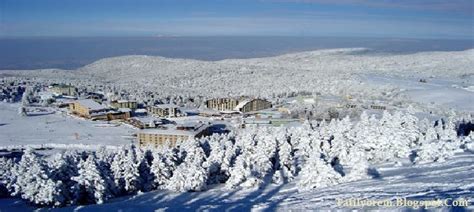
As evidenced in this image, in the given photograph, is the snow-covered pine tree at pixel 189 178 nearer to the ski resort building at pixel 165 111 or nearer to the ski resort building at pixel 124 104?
the ski resort building at pixel 165 111

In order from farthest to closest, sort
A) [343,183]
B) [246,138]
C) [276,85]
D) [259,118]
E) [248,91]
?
[276,85] → [248,91] → [259,118] → [246,138] → [343,183]

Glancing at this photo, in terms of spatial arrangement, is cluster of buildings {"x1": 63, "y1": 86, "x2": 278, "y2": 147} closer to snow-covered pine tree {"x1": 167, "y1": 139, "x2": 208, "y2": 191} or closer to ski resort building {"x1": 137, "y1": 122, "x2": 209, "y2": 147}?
ski resort building {"x1": 137, "y1": 122, "x2": 209, "y2": 147}

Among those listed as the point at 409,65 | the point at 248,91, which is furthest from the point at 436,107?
the point at 409,65

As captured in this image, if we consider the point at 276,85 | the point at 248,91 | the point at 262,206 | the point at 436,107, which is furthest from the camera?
the point at 276,85

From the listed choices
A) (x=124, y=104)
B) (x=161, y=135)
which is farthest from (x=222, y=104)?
(x=161, y=135)

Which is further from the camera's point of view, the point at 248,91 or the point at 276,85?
the point at 276,85

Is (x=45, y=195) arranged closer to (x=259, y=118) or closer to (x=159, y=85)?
(x=259, y=118)

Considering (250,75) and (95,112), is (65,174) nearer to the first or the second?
(95,112)
